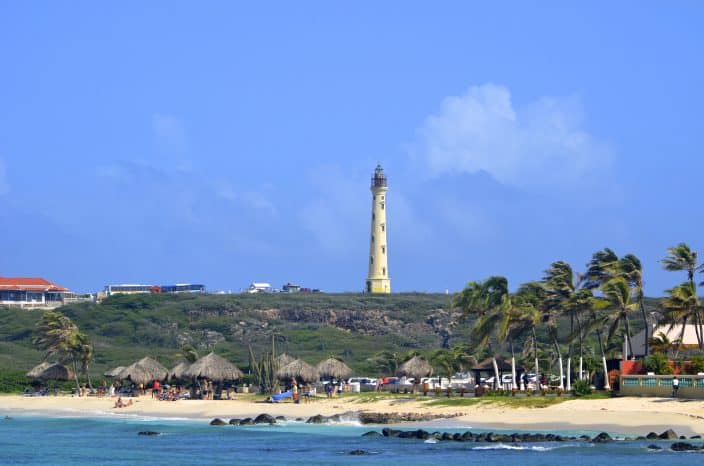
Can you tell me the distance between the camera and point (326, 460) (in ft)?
118

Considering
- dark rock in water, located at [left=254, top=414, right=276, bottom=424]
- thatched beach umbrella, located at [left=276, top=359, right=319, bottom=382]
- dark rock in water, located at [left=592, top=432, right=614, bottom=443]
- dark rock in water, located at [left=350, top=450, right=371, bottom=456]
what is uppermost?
thatched beach umbrella, located at [left=276, top=359, right=319, bottom=382]

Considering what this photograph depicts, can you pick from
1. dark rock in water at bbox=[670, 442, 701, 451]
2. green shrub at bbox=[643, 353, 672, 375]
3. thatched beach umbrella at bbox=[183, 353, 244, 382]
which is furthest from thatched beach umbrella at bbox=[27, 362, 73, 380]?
dark rock in water at bbox=[670, 442, 701, 451]

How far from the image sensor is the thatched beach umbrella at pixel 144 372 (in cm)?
6512

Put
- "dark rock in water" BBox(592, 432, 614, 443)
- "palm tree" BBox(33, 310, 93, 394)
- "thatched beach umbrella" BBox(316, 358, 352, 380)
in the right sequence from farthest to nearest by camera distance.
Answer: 1. "palm tree" BBox(33, 310, 93, 394)
2. "thatched beach umbrella" BBox(316, 358, 352, 380)
3. "dark rock in water" BBox(592, 432, 614, 443)

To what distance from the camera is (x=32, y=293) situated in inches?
4808

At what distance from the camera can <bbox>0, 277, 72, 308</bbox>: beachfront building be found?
393ft

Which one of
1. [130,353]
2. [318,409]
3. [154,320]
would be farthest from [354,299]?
[318,409]

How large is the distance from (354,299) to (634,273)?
208ft

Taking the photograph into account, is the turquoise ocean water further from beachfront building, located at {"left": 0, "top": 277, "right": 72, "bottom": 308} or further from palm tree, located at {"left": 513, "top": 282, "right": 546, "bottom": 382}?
beachfront building, located at {"left": 0, "top": 277, "right": 72, "bottom": 308}

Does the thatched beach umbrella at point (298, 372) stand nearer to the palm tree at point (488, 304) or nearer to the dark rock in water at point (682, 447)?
the palm tree at point (488, 304)

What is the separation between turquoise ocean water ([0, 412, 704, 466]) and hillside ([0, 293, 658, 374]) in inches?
1481

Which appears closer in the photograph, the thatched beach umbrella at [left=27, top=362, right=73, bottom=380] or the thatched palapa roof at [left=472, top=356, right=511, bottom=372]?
the thatched palapa roof at [left=472, top=356, right=511, bottom=372]

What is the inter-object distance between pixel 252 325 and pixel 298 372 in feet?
144

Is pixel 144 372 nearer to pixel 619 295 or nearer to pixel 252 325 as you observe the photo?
pixel 619 295
